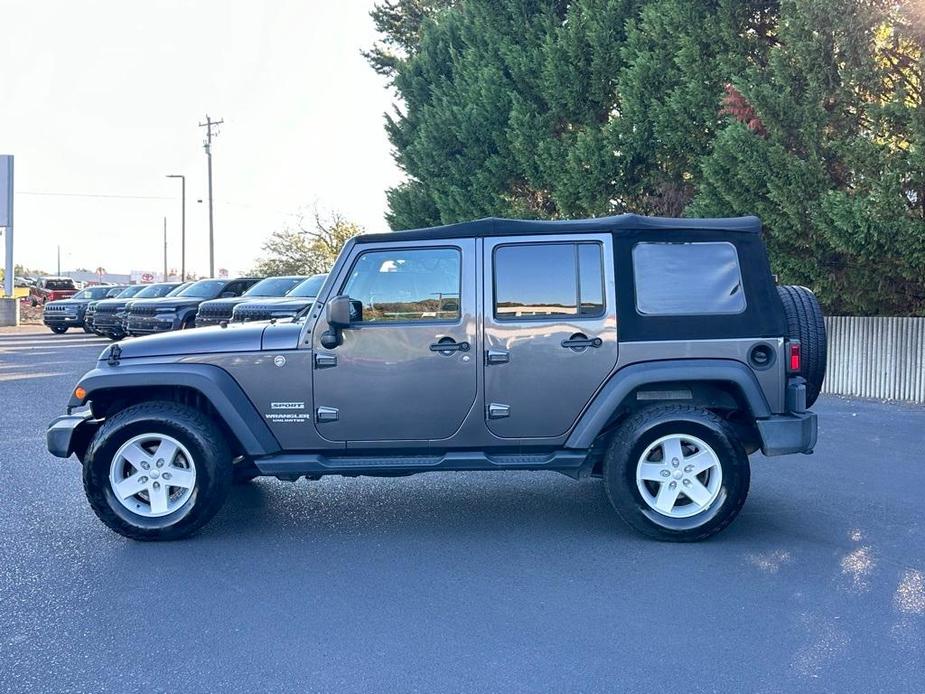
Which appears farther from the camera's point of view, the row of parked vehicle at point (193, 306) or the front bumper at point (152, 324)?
the front bumper at point (152, 324)

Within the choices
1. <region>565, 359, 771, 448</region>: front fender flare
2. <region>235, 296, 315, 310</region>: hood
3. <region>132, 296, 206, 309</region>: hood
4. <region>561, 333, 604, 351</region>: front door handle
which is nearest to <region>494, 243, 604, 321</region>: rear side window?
<region>561, 333, 604, 351</region>: front door handle

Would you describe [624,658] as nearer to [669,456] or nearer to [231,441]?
[669,456]

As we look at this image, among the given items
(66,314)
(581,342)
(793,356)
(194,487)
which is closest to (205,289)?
(66,314)

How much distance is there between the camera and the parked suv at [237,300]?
16391mm

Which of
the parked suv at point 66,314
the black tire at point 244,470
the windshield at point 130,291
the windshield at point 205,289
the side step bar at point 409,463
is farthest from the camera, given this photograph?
the windshield at point 130,291

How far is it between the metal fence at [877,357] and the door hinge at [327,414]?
938cm

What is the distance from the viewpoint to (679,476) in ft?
17.7

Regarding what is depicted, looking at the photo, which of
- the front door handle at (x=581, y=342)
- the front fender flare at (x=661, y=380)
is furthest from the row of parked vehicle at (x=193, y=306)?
the front fender flare at (x=661, y=380)

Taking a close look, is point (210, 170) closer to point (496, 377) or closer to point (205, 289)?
point (205, 289)

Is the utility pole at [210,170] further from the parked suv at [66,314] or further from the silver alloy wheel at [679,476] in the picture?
the silver alloy wheel at [679,476]

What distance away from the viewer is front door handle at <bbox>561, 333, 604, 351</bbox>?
5.41 m

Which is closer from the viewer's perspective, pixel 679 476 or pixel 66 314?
pixel 679 476

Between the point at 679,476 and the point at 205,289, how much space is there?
18.0 metres

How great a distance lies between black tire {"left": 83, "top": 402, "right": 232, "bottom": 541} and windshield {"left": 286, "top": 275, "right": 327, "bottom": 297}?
386 inches
